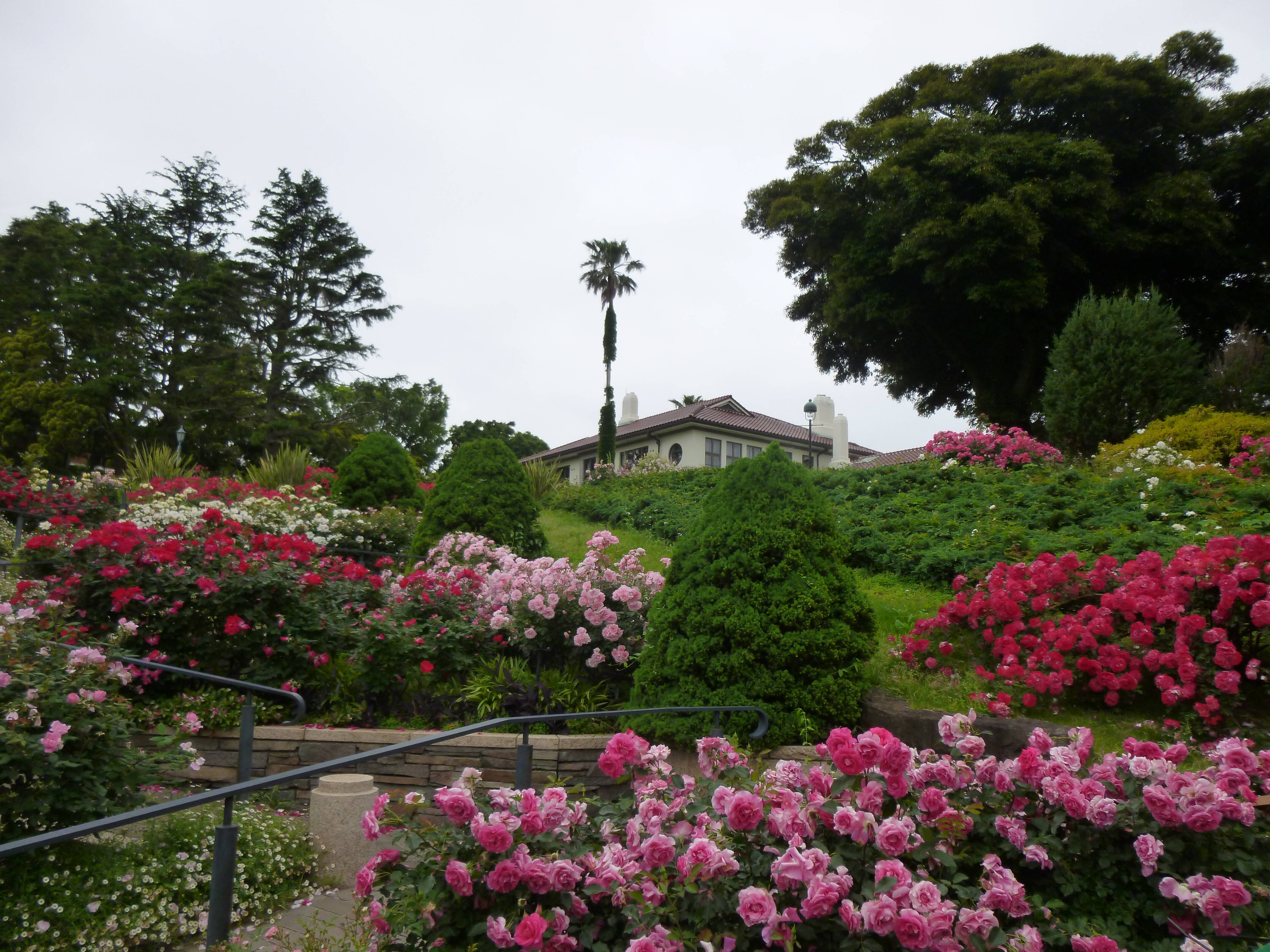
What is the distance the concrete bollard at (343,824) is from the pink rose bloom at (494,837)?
7.37 ft

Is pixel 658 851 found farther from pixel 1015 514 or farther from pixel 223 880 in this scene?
pixel 1015 514

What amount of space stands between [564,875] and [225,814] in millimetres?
1029

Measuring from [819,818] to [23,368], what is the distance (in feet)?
110

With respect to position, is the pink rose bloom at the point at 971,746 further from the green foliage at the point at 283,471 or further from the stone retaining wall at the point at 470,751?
the green foliage at the point at 283,471

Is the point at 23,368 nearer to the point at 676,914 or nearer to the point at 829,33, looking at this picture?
the point at 829,33

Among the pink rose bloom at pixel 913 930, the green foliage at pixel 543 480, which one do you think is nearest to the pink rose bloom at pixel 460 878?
the pink rose bloom at pixel 913 930

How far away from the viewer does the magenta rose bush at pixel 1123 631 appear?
355cm

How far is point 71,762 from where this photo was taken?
10.3 ft

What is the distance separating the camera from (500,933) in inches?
70.3

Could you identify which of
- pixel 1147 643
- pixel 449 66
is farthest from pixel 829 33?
pixel 1147 643

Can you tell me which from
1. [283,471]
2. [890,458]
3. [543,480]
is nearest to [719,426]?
[890,458]

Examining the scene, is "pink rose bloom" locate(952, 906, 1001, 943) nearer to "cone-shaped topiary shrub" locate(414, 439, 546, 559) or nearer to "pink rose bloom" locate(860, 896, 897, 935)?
"pink rose bloom" locate(860, 896, 897, 935)

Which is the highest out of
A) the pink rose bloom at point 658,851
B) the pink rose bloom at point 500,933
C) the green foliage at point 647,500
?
the green foliage at point 647,500

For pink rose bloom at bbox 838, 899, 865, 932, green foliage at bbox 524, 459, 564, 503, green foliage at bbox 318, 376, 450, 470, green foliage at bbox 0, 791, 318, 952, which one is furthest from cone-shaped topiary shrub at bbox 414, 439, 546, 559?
green foliage at bbox 318, 376, 450, 470
